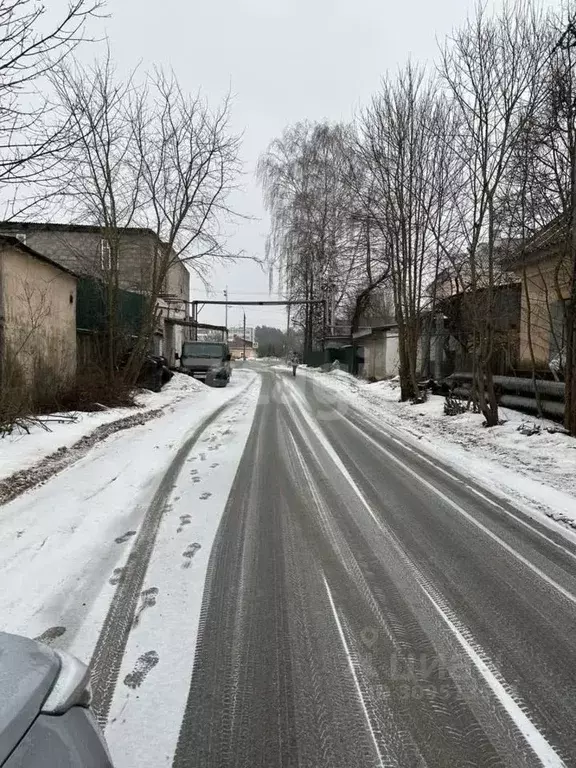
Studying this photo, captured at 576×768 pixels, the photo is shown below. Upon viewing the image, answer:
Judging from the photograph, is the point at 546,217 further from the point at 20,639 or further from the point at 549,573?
the point at 20,639

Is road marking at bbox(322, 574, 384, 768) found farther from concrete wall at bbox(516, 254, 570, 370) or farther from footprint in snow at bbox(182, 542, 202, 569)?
concrete wall at bbox(516, 254, 570, 370)

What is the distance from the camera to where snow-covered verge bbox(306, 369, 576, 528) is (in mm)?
6188

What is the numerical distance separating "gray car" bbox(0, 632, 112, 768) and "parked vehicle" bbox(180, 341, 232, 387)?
75.3 ft

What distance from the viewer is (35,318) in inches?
493

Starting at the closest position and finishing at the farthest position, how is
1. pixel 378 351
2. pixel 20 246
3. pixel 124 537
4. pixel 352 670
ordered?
pixel 352 670 → pixel 124 537 → pixel 20 246 → pixel 378 351

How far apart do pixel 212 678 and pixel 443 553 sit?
2.46 metres

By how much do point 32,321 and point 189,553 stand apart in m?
10.3

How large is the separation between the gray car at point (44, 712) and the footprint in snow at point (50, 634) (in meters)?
1.33

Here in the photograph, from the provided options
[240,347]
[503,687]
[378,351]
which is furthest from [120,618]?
[240,347]

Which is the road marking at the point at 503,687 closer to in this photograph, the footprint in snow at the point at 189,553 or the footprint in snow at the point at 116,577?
the footprint in snow at the point at 189,553

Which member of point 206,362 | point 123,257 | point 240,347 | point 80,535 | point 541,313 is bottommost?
point 80,535

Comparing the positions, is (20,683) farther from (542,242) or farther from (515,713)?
(542,242)

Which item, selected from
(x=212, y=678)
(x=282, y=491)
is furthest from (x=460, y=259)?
(x=212, y=678)

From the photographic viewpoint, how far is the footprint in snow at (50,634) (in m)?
2.98
